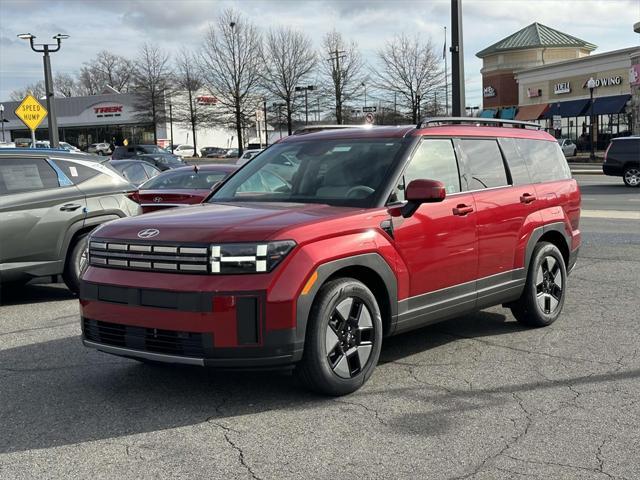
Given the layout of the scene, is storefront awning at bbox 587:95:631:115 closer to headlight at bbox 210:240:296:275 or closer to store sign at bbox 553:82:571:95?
store sign at bbox 553:82:571:95

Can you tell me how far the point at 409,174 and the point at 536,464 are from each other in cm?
231

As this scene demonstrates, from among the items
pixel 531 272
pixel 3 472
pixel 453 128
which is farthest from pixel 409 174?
pixel 3 472

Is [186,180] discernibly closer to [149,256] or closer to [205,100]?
[149,256]

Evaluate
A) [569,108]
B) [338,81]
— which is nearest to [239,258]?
[338,81]

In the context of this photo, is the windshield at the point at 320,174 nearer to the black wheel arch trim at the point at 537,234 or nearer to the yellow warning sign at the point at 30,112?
the black wheel arch trim at the point at 537,234

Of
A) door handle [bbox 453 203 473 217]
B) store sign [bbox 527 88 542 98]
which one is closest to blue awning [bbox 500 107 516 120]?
store sign [bbox 527 88 542 98]

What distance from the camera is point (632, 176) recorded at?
2475 cm

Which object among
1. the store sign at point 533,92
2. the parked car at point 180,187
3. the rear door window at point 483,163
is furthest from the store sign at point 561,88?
the rear door window at point 483,163

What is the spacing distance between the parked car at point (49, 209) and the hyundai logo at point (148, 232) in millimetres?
3721

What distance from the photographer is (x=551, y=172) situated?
6871mm

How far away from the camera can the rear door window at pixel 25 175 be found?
788cm

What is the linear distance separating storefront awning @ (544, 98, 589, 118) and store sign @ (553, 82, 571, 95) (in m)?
0.85

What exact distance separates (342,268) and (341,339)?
45 cm

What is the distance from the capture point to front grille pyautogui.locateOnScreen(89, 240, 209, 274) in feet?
13.7
